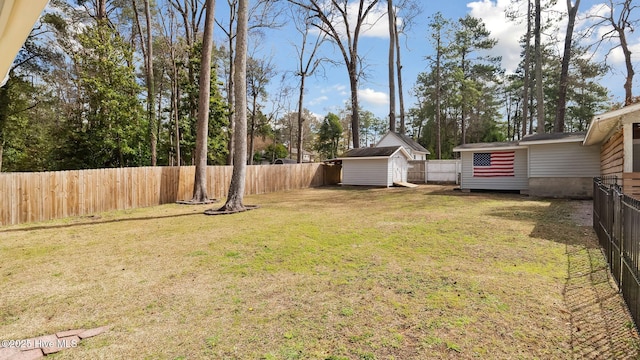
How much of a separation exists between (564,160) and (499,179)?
2902mm

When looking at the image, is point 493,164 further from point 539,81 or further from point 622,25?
point 622,25

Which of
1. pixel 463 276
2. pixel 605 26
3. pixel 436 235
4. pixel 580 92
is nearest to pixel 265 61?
pixel 605 26

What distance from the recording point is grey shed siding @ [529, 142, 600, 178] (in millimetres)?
11664

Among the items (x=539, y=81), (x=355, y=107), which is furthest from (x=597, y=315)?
(x=355, y=107)

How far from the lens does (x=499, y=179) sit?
14594mm

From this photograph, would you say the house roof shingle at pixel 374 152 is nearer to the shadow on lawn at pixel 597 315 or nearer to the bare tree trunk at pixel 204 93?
the bare tree trunk at pixel 204 93

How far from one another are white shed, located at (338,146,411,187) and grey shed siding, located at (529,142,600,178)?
7815 mm

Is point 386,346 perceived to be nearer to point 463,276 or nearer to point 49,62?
point 463,276

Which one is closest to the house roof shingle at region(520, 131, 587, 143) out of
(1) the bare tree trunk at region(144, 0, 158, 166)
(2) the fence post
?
(2) the fence post

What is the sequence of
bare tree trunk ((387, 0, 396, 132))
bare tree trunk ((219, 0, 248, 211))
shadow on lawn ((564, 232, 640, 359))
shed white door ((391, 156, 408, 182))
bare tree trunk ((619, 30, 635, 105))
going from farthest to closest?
bare tree trunk ((387, 0, 396, 132)), shed white door ((391, 156, 408, 182)), bare tree trunk ((619, 30, 635, 105)), bare tree trunk ((219, 0, 248, 211)), shadow on lawn ((564, 232, 640, 359))

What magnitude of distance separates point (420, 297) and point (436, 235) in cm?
304

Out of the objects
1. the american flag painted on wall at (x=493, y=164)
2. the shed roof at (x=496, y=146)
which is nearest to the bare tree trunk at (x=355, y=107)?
the shed roof at (x=496, y=146)

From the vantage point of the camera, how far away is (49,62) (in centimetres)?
1512

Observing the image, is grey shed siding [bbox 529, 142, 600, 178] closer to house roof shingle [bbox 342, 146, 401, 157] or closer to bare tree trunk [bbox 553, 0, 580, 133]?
bare tree trunk [bbox 553, 0, 580, 133]
